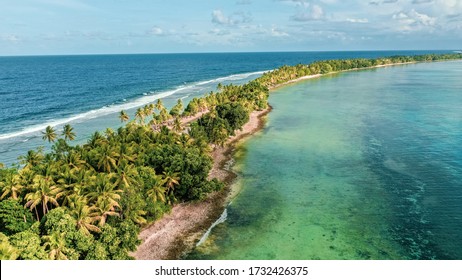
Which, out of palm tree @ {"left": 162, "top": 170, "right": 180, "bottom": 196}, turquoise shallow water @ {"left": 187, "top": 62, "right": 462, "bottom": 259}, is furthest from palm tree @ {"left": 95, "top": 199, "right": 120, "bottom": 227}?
turquoise shallow water @ {"left": 187, "top": 62, "right": 462, "bottom": 259}

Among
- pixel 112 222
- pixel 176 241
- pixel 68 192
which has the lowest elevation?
pixel 176 241

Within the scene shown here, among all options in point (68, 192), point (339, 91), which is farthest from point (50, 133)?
point (339, 91)

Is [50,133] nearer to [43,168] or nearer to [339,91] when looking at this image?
[43,168]

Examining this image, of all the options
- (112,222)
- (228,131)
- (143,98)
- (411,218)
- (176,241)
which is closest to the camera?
(112,222)

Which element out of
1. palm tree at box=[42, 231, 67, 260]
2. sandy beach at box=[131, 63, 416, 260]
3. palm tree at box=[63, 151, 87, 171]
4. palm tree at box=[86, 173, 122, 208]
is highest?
palm tree at box=[63, 151, 87, 171]

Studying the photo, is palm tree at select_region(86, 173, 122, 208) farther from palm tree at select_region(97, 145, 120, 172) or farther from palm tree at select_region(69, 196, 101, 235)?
palm tree at select_region(97, 145, 120, 172)

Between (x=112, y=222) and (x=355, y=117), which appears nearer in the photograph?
(x=112, y=222)

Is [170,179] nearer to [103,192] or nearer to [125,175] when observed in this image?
[125,175]

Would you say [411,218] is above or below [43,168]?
→ below
